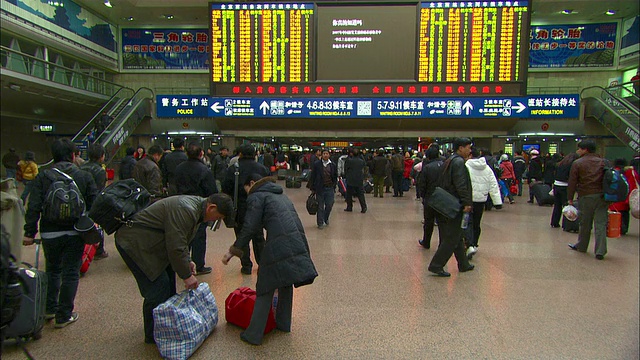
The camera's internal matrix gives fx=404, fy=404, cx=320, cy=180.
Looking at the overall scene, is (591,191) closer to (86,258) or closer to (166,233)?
(166,233)

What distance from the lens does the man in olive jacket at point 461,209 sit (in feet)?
15.7

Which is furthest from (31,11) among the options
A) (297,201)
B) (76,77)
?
(297,201)

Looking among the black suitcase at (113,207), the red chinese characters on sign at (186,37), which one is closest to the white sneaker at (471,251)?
the black suitcase at (113,207)

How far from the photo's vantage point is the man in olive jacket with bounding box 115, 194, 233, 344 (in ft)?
9.17

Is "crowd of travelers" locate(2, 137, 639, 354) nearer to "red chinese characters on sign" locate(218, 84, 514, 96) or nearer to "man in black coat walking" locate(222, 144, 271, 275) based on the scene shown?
→ "man in black coat walking" locate(222, 144, 271, 275)

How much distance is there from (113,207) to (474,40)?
14.2m

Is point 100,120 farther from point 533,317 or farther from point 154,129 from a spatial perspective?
point 533,317

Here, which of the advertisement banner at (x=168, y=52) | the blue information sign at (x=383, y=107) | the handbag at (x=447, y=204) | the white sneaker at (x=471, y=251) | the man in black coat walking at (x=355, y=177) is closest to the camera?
the handbag at (x=447, y=204)

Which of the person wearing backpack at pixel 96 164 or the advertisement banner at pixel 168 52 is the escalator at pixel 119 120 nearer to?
the advertisement banner at pixel 168 52

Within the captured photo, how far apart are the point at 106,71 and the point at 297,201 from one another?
15.6m

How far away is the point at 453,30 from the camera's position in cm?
1427

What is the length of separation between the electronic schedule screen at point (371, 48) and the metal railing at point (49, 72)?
5.80 metres

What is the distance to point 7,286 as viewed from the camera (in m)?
1.92

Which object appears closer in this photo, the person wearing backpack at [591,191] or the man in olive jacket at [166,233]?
the man in olive jacket at [166,233]
